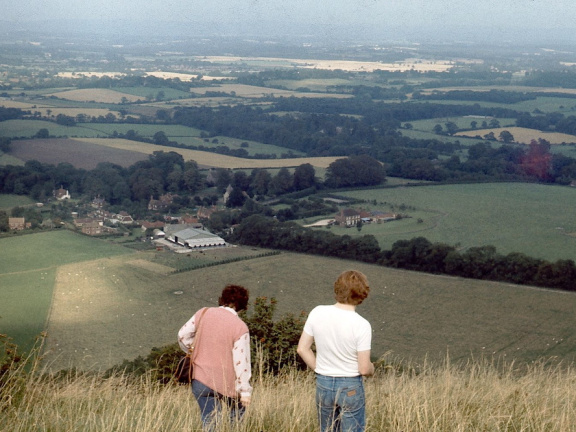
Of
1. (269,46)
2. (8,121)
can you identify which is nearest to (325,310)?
(8,121)

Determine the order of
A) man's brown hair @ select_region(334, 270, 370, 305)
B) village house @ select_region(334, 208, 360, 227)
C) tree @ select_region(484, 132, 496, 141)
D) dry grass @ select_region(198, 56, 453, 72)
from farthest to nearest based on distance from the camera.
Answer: dry grass @ select_region(198, 56, 453, 72), tree @ select_region(484, 132, 496, 141), village house @ select_region(334, 208, 360, 227), man's brown hair @ select_region(334, 270, 370, 305)

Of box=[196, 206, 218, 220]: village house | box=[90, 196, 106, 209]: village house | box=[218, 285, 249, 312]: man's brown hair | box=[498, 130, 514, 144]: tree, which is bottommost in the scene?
box=[90, 196, 106, 209]: village house

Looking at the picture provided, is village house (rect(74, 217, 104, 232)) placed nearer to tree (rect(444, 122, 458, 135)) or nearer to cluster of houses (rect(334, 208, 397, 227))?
cluster of houses (rect(334, 208, 397, 227))

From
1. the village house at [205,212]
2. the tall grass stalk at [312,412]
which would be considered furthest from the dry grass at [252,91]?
the tall grass stalk at [312,412]

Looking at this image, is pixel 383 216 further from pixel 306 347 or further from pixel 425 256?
pixel 306 347

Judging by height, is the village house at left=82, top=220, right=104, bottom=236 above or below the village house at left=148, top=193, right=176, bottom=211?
above

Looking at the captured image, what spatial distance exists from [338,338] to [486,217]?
33.1m

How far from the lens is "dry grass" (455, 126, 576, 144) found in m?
59.8

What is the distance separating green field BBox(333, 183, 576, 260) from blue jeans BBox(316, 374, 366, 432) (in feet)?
79.9

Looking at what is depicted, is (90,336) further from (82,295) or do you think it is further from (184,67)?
(184,67)

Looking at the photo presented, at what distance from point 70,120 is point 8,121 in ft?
15.7

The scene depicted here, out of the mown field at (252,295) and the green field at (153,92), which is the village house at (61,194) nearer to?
the mown field at (252,295)

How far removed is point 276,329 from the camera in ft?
31.6

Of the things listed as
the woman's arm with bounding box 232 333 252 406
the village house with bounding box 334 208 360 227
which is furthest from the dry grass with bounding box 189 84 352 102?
the woman's arm with bounding box 232 333 252 406
